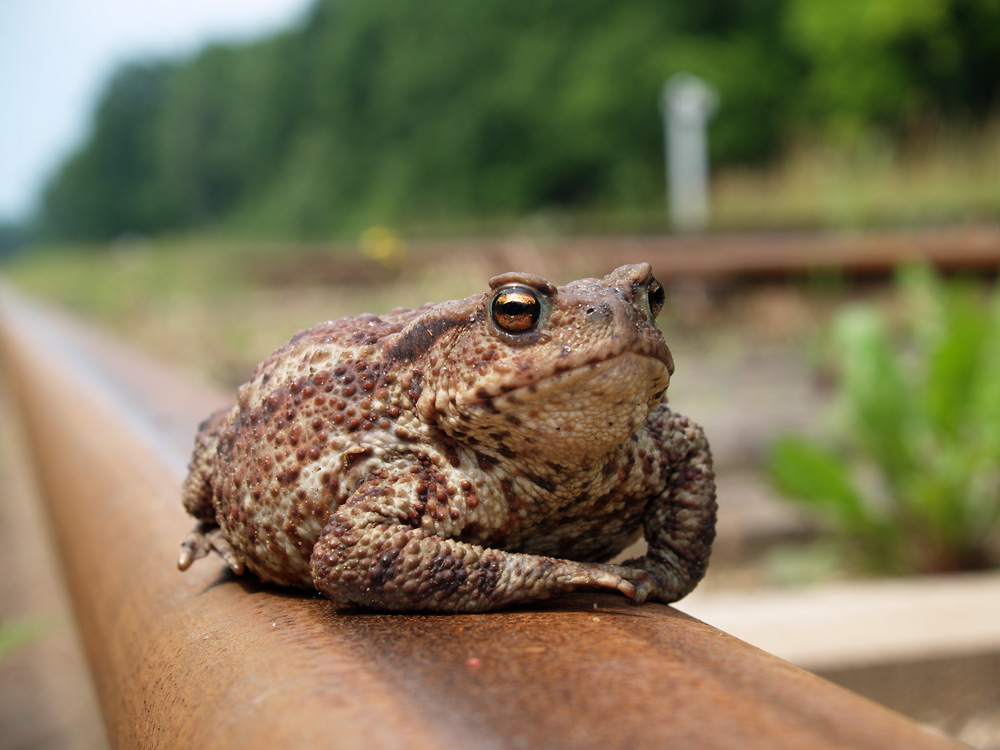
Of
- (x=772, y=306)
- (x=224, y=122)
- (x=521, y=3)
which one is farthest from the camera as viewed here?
(x=224, y=122)

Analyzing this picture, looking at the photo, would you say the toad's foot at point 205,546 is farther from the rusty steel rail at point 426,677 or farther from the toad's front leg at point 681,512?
the toad's front leg at point 681,512

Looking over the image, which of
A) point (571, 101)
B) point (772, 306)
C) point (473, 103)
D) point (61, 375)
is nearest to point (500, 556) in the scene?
point (61, 375)

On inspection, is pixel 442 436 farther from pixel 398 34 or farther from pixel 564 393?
pixel 398 34

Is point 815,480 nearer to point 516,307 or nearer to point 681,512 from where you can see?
point 681,512

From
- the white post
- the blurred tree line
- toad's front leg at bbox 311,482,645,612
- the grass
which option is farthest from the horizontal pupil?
the blurred tree line

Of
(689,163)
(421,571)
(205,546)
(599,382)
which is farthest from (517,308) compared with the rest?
(689,163)

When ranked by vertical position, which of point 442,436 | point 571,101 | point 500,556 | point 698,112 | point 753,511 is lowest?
point 753,511
